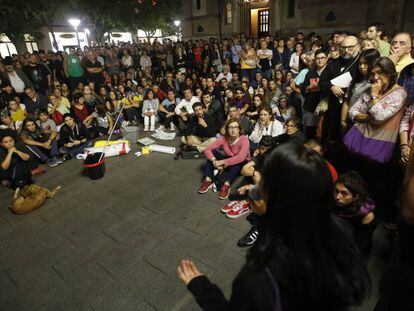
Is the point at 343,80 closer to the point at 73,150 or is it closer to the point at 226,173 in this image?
the point at 226,173

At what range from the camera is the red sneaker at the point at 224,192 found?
14.7 feet

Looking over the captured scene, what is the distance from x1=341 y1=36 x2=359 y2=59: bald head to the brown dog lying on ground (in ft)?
17.9

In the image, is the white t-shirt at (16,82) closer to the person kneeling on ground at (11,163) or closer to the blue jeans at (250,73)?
the person kneeling on ground at (11,163)

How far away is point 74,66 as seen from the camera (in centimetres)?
1016

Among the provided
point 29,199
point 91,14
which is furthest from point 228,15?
point 29,199

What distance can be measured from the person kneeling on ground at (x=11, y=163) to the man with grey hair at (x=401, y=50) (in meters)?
6.54

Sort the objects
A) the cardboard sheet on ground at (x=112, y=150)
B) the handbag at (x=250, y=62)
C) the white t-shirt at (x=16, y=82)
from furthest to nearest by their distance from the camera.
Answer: the handbag at (x=250, y=62), the white t-shirt at (x=16, y=82), the cardboard sheet on ground at (x=112, y=150)

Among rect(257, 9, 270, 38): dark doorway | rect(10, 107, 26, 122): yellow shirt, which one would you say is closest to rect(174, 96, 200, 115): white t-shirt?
rect(10, 107, 26, 122): yellow shirt

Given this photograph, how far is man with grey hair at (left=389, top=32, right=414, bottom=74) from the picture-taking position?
11.9ft

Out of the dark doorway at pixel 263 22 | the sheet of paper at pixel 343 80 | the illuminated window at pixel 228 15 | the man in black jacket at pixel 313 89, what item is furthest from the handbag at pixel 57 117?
the illuminated window at pixel 228 15

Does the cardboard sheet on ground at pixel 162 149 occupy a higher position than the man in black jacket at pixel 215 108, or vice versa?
the man in black jacket at pixel 215 108

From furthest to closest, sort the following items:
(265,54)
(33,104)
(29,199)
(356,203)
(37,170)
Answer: (265,54), (33,104), (37,170), (29,199), (356,203)

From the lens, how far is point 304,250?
38.5 inches

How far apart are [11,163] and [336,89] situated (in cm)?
591
